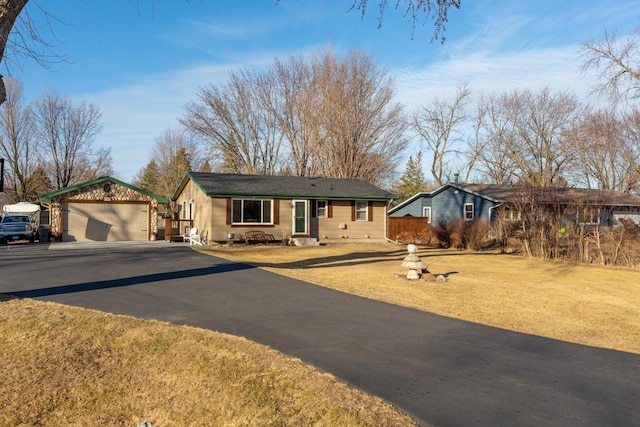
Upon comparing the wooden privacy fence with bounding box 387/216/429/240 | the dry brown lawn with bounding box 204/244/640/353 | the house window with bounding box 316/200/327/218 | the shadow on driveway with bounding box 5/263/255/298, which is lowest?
the dry brown lawn with bounding box 204/244/640/353

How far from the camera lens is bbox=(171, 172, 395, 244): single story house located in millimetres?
21812

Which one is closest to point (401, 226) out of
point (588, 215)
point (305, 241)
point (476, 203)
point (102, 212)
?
point (305, 241)

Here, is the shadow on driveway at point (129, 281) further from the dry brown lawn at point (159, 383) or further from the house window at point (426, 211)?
the house window at point (426, 211)

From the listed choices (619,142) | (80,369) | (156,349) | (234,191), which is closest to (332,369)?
(156,349)

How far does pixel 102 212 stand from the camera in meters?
24.8

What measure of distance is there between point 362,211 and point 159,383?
69.4 feet

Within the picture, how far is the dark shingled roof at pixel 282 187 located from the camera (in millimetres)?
22203

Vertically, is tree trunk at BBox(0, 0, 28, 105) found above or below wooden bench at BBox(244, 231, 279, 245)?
above

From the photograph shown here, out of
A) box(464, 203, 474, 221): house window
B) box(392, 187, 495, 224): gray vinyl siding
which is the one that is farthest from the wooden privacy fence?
box(464, 203, 474, 221): house window

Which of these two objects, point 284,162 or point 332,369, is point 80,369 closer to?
point 332,369

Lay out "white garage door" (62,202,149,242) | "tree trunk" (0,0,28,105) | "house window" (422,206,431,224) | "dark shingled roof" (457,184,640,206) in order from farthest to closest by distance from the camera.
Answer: "house window" (422,206,431,224) < "white garage door" (62,202,149,242) < "dark shingled roof" (457,184,640,206) < "tree trunk" (0,0,28,105)

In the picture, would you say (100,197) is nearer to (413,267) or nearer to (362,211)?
(362,211)

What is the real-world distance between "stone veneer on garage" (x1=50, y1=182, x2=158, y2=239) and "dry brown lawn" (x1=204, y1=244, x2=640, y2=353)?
11.6 metres

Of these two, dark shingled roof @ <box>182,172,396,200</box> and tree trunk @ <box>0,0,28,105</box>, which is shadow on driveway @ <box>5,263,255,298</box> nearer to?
tree trunk @ <box>0,0,28,105</box>
